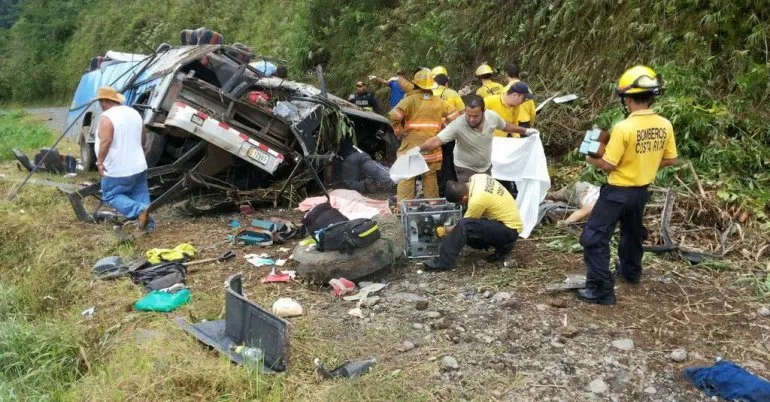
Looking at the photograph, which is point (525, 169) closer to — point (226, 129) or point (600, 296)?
point (600, 296)

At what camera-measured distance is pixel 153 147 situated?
7035 millimetres

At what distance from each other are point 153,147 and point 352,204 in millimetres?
2530

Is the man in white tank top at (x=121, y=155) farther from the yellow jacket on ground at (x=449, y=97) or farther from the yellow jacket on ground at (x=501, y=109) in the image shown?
the yellow jacket on ground at (x=501, y=109)

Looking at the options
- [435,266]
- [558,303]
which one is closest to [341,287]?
[435,266]

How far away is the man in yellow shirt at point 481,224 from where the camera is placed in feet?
15.3

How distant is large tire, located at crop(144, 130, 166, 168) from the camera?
702cm

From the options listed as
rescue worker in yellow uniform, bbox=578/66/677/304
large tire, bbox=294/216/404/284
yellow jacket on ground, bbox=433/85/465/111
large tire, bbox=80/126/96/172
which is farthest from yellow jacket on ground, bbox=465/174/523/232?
large tire, bbox=80/126/96/172

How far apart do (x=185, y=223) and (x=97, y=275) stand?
5.73 ft

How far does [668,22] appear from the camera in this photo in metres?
7.00

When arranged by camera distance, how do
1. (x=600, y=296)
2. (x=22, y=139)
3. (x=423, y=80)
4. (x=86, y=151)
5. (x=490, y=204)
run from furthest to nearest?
1. (x=22, y=139)
2. (x=86, y=151)
3. (x=423, y=80)
4. (x=490, y=204)
5. (x=600, y=296)

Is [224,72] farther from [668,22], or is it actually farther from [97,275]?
[668,22]

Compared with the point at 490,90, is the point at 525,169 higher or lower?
lower

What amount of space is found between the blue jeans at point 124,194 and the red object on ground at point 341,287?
8.81ft

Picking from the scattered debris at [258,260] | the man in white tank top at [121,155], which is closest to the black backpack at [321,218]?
the scattered debris at [258,260]
